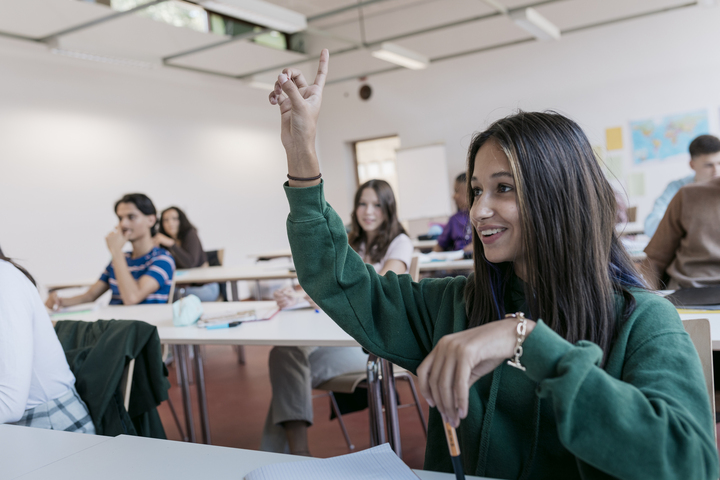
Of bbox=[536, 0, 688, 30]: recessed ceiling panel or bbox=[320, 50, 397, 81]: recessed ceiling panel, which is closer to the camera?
bbox=[536, 0, 688, 30]: recessed ceiling panel

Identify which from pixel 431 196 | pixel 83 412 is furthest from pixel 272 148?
pixel 83 412

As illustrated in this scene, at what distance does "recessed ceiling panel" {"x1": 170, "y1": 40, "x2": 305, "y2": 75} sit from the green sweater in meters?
7.13

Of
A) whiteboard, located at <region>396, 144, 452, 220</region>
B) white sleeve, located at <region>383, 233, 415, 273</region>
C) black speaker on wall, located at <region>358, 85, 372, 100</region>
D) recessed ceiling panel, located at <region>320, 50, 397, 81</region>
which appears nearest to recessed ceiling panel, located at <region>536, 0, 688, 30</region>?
whiteboard, located at <region>396, 144, 452, 220</region>

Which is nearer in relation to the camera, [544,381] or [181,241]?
[544,381]

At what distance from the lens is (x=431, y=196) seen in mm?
8508

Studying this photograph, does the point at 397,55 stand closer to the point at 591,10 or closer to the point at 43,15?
the point at 591,10

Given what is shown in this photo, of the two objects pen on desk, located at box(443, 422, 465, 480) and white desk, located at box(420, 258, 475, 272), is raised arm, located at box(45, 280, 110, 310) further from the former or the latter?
pen on desk, located at box(443, 422, 465, 480)

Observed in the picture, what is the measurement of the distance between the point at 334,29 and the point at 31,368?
854cm

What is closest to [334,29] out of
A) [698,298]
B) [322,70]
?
[698,298]

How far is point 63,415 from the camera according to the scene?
59.1 inches

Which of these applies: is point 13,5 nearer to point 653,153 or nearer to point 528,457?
point 528,457

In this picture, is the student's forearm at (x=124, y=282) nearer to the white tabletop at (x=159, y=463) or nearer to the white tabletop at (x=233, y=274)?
the white tabletop at (x=233, y=274)

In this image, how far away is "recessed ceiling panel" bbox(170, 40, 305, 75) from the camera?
7.64m

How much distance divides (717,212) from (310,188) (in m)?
2.07
